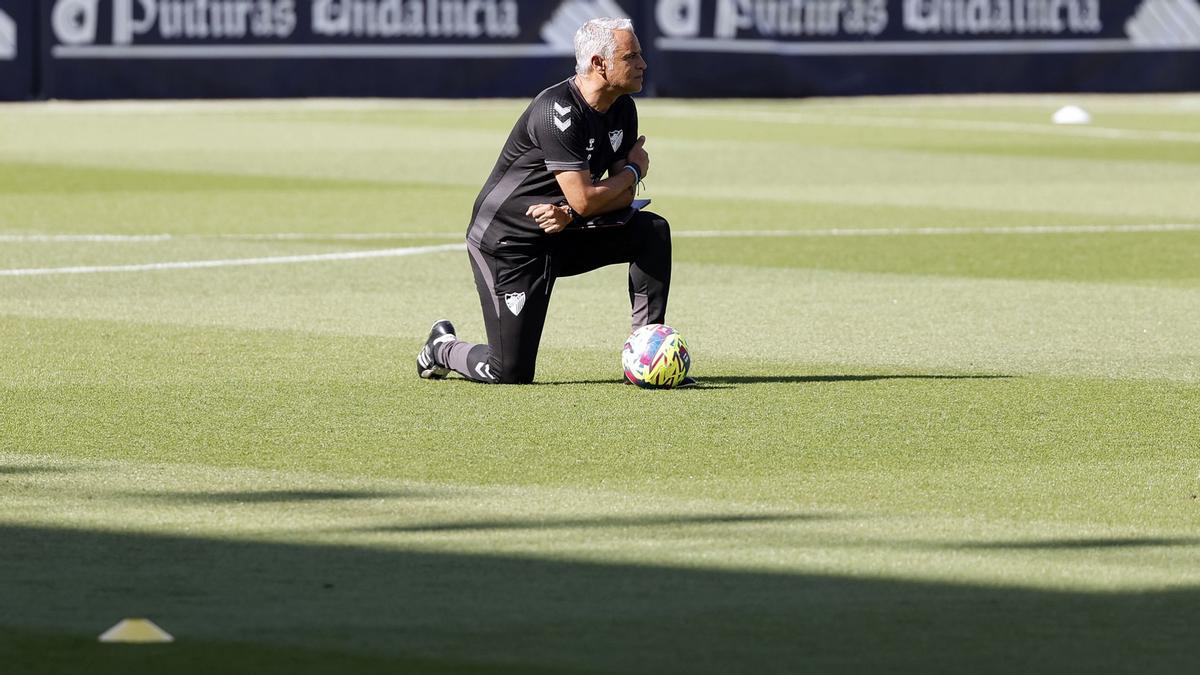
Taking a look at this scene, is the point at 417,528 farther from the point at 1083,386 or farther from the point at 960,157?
the point at 960,157

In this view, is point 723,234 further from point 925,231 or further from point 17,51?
point 17,51

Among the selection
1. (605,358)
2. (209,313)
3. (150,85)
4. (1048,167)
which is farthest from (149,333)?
(150,85)

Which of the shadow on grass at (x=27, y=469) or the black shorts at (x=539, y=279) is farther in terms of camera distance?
the black shorts at (x=539, y=279)

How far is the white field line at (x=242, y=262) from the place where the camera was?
1341cm

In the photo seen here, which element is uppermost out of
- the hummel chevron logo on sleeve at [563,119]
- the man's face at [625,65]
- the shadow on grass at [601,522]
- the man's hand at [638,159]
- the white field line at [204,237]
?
the man's face at [625,65]

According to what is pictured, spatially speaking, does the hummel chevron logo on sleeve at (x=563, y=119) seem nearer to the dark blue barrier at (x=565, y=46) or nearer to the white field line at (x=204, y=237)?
the white field line at (x=204, y=237)

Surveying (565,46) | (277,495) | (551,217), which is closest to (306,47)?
(565,46)

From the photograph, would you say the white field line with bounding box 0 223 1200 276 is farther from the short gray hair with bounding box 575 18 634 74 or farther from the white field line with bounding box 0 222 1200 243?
the short gray hair with bounding box 575 18 634 74

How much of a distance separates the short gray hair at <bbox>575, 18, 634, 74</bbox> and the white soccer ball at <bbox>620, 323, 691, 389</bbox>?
3.50 ft

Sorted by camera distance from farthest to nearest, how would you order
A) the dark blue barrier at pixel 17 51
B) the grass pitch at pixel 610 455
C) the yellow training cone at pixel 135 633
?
the dark blue barrier at pixel 17 51 < the grass pitch at pixel 610 455 < the yellow training cone at pixel 135 633

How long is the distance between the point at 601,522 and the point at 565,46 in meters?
26.6

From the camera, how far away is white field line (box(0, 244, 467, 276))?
528 inches

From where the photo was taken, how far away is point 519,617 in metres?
5.50

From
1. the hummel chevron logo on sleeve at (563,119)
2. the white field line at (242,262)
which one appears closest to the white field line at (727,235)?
the white field line at (242,262)
